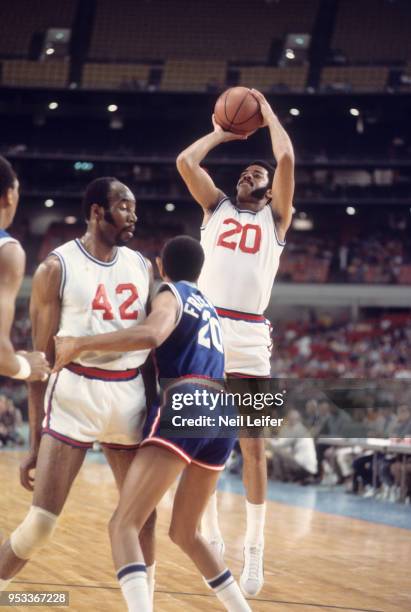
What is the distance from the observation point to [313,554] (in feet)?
25.7

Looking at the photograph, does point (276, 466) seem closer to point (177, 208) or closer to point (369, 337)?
point (369, 337)

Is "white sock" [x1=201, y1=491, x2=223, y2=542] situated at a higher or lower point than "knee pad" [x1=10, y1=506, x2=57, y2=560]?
lower

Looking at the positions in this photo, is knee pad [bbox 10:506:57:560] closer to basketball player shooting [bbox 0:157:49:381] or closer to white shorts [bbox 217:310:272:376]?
basketball player shooting [bbox 0:157:49:381]

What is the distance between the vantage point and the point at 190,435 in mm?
4039

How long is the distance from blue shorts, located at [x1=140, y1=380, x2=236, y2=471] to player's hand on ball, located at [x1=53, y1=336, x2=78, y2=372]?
46 centimetres

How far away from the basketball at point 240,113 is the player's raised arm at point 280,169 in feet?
0.15

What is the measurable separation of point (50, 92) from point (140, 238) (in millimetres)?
5989

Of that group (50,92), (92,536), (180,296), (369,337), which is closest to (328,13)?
(50,92)

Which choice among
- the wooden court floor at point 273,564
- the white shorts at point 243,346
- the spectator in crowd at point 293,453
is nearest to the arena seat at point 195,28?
the spectator in crowd at point 293,453

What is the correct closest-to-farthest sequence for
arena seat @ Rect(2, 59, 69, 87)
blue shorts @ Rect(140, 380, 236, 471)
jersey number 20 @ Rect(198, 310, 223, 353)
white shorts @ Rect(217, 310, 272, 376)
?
blue shorts @ Rect(140, 380, 236, 471)
jersey number 20 @ Rect(198, 310, 223, 353)
white shorts @ Rect(217, 310, 272, 376)
arena seat @ Rect(2, 59, 69, 87)

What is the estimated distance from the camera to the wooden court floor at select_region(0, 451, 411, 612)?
5.74 meters

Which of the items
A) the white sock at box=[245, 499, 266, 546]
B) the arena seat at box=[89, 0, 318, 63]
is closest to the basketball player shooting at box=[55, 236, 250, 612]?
the white sock at box=[245, 499, 266, 546]

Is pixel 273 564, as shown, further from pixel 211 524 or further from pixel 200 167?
pixel 200 167

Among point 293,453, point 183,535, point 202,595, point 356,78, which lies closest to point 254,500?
point 202,595
